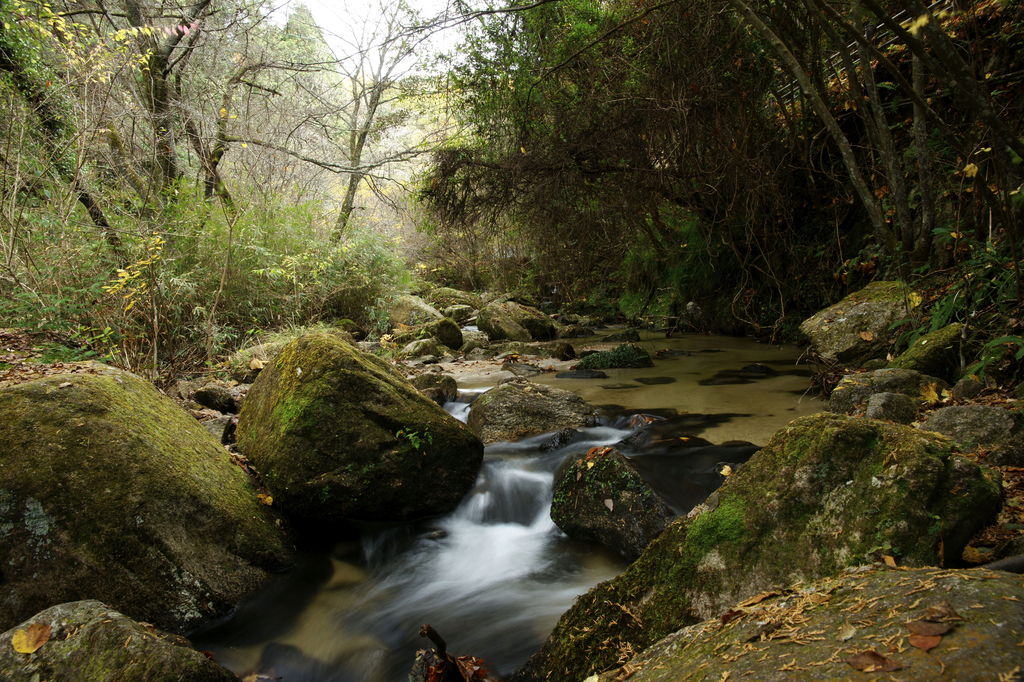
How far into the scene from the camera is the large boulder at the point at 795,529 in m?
1.84

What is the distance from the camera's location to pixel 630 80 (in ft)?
26.0

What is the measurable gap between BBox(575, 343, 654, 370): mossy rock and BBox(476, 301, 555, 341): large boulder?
11.0 ft

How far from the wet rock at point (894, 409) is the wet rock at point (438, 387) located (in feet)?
14.6

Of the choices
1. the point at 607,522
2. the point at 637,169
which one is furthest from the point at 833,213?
the point at 607,522

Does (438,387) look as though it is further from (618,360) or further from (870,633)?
(870,633)

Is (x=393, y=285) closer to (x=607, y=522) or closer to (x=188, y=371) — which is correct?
(x=188, y=371)

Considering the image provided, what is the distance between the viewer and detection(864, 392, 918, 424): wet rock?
11.9ft

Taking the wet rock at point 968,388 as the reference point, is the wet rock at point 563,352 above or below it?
below

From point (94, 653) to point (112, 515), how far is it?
101 cm

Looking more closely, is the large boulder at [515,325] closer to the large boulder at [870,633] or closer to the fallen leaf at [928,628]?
the large boulder at [870,633]

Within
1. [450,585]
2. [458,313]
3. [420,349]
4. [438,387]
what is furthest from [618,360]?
[458,313]

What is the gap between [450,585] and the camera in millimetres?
3693

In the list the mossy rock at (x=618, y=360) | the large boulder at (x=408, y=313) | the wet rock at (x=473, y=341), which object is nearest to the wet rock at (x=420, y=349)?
the wet rock at (x=473, y=341)

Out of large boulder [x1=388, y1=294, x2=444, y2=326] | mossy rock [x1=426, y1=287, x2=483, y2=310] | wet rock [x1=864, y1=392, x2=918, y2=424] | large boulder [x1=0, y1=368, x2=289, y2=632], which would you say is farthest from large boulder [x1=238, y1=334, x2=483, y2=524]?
mossy rock [x1=426, y1=287, x2=483, y2=310]
